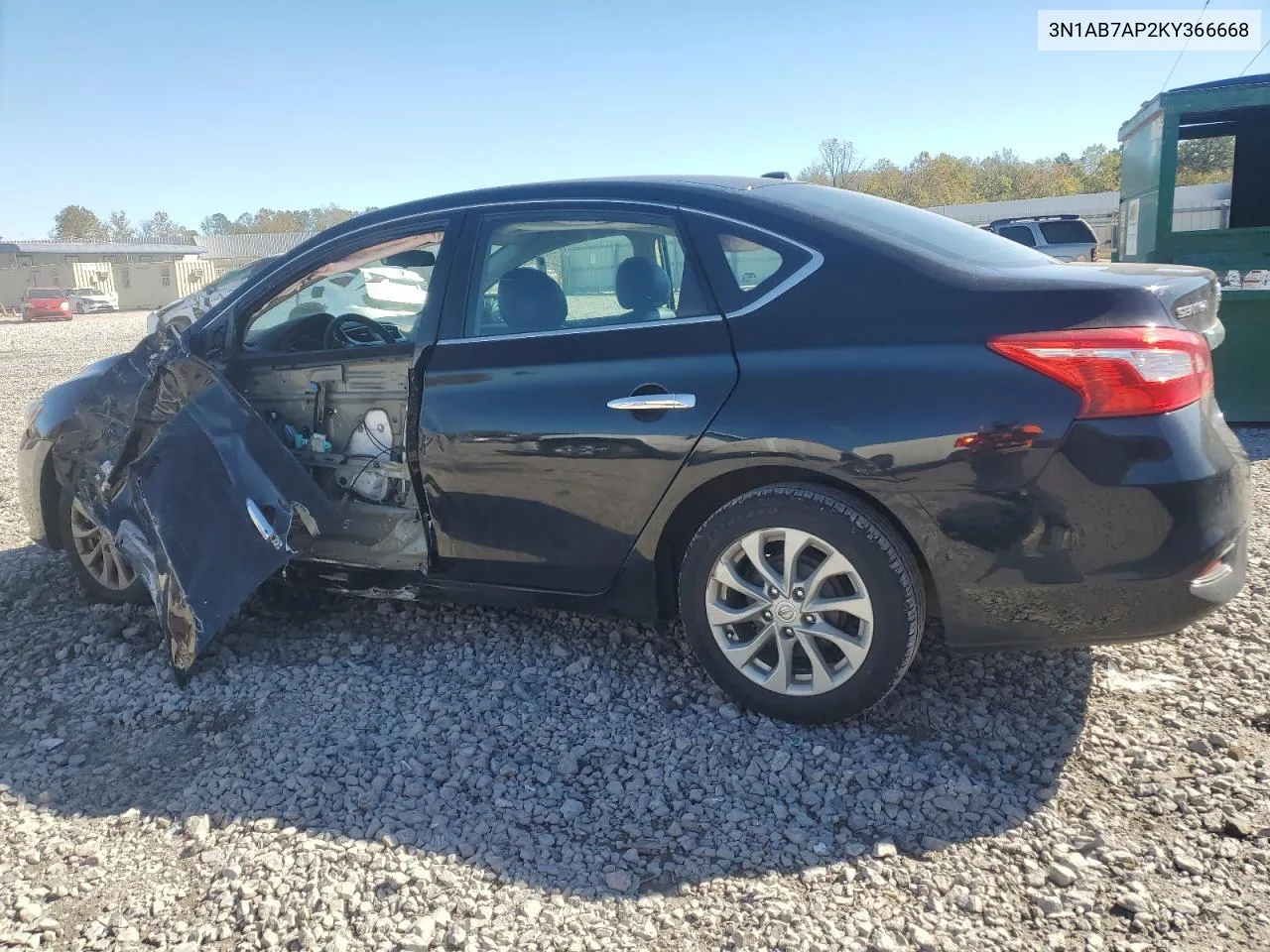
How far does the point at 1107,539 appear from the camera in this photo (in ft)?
8.97

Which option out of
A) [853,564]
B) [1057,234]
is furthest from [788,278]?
[1057,234]

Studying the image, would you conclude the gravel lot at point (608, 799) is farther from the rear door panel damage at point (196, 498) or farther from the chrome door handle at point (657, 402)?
the chrome door handle at point (657, 402)

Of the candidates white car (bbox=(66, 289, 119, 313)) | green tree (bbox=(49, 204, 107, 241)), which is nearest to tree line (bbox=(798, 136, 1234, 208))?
white car (bbox=(66, 289, 119, 313))

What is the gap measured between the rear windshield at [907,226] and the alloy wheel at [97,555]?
323 centimetres

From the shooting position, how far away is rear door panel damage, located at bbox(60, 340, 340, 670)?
3604 millimetres

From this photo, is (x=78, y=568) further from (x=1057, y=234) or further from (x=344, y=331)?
(x=1057, y=234)

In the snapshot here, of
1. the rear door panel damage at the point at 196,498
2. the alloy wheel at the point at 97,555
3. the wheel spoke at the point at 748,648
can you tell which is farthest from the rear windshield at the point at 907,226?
the alloy wheel at the point at 97,555

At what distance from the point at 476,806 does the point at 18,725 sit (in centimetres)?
188

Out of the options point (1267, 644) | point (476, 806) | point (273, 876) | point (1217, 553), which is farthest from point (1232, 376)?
point (273, 876)

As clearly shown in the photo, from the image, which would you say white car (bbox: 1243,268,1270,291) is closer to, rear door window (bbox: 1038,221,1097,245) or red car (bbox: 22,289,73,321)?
rear door window (bbox: 1038,221,1097,245)

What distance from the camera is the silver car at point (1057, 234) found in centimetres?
1950

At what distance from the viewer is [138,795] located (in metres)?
3.07

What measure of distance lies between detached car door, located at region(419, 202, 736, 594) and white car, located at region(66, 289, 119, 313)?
4535cm

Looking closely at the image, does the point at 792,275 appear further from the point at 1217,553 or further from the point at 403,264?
the point at 403,264
